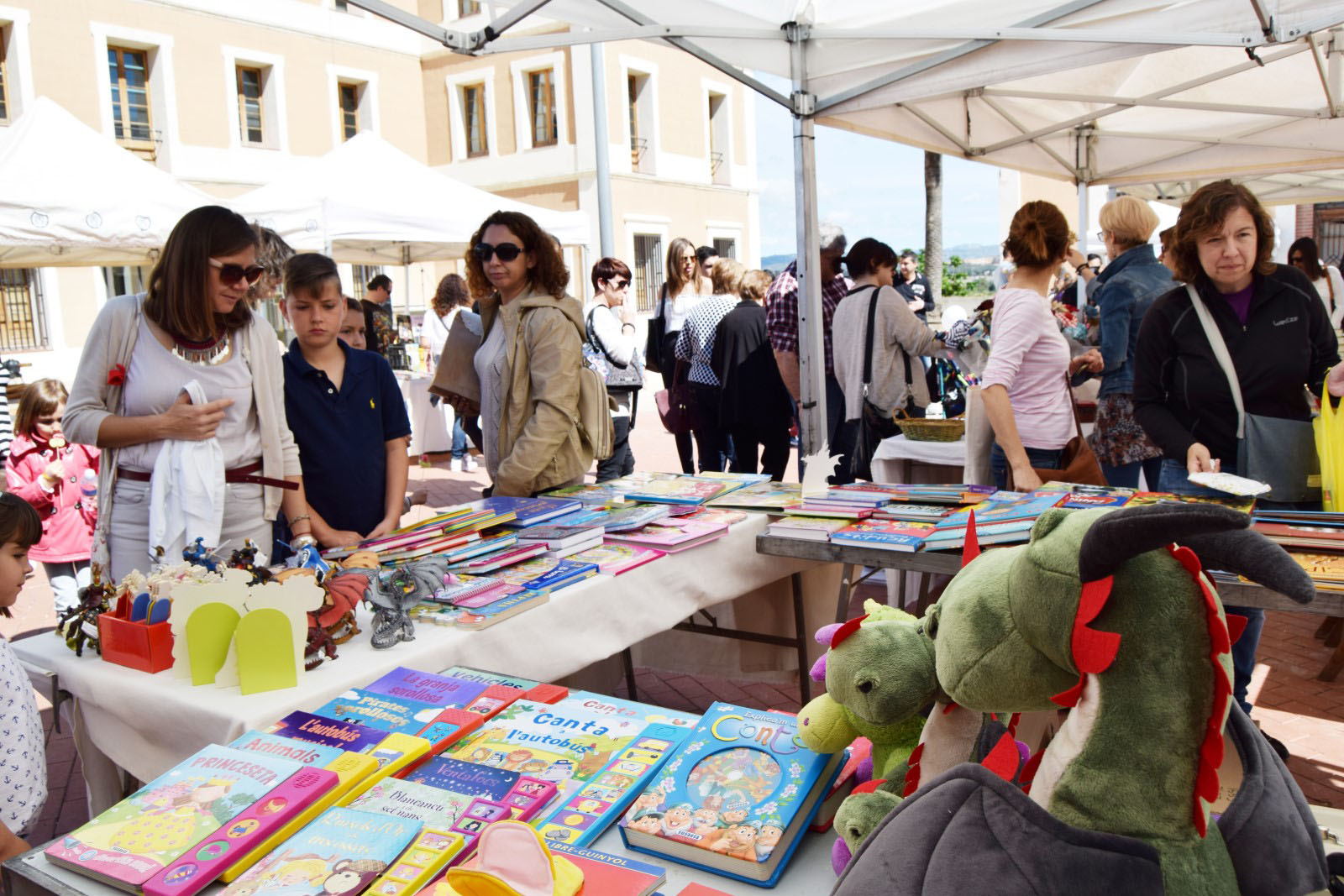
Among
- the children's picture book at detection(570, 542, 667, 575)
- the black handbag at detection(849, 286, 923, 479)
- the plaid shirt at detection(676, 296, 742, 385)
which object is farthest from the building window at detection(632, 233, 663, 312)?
the children's picture book at detection(570, 542, 667, 575)

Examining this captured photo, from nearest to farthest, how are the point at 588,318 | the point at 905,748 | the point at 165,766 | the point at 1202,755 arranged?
the point at 1202,755 < the point at 905,748 < the point at 165,766 < the point at 588,318

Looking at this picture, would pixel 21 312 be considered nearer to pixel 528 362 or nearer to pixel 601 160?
pixel 601 160

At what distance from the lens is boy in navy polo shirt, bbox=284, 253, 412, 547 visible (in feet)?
9.23

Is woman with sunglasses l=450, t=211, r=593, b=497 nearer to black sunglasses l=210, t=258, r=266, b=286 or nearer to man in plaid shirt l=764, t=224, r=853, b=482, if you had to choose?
black sunglasses l=210, t=258, r=266, b=286

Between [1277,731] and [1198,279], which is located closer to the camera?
[1198,279]

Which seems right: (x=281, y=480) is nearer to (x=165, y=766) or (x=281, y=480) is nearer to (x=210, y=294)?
(x=210, y=294)

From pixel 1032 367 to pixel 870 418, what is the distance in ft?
5.54

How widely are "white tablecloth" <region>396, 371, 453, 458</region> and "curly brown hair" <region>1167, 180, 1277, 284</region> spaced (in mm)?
8326

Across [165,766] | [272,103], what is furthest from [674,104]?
[165,766]

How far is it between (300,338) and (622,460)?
2.81 metres

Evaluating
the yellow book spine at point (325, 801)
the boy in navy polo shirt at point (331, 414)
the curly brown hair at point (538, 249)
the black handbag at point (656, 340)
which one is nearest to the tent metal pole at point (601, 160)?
the black handbag at point (656, 340)

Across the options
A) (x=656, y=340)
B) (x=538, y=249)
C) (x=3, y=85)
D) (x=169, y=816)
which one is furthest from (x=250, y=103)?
(x=169, y=816)

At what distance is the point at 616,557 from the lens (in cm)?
250

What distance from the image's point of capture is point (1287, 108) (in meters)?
5.46
